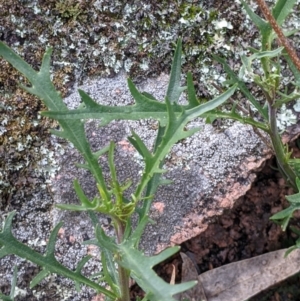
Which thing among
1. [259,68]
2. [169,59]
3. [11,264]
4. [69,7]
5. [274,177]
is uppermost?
[69,7]

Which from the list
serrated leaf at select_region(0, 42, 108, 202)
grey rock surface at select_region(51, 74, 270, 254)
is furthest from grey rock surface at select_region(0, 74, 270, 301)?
serrated leaf at select_region(0, 42, 108, 202)

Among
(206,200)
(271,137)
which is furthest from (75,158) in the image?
(271,137)

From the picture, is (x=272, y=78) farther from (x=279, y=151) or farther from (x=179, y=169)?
(x=179, y=169)

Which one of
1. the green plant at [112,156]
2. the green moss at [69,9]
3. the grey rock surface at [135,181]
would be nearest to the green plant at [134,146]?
the green plant at [112,156]

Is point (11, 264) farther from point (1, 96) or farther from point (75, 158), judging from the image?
point (1, 96)

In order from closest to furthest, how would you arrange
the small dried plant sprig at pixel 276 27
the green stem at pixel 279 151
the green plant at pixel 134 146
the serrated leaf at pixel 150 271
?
the serrated leaf at pixel 150 271 → the green plant at pixel 134 146 → the small dried plant sprig at pixel 276 27 → the green stem at pixel 279 151

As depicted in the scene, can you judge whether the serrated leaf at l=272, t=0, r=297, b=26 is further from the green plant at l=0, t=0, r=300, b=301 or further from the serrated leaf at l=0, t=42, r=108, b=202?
the serrated leaf at l=0, t=42, r=108, b=202

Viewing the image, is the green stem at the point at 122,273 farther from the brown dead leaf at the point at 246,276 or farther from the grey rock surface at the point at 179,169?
the brown dead leaf at the point at 246,276
